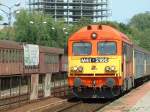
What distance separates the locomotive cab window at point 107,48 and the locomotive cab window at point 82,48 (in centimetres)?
44

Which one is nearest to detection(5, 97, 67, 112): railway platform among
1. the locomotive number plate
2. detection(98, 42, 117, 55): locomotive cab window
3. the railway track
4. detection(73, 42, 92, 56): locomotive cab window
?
the railway track

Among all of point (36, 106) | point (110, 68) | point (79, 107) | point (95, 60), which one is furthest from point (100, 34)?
point (36, 106)

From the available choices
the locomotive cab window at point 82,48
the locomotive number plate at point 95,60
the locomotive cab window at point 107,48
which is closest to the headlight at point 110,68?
the locomotive number plate at point 95,60

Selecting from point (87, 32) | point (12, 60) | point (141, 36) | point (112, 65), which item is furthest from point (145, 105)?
point (141, 36)

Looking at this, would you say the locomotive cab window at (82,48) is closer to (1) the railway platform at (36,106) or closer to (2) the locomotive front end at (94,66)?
(2) the locomotive front end at (94,66)

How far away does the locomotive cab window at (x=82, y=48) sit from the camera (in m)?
25.0

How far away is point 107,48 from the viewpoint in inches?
984

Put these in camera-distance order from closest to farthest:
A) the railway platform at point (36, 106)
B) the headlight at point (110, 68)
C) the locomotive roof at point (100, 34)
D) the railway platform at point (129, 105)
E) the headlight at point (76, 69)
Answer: the railway platform at point (129, 105)
the railway platform at point (36, 106)
the headlight at point (110, 68)
the headlight at point (76, 69)
the locomotive roof at point (100, 34)

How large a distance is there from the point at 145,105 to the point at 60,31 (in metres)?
70.5

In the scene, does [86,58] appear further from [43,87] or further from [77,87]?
[43,87]

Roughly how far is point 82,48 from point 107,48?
1.07 m

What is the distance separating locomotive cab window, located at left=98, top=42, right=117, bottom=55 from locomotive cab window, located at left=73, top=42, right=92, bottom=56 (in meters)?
0.44

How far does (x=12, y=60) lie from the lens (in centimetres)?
3753

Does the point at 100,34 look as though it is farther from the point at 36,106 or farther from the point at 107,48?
the point at 36,106
